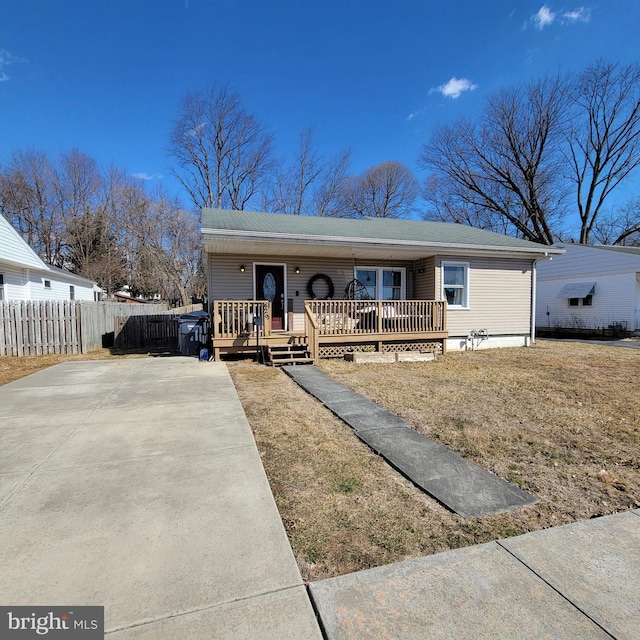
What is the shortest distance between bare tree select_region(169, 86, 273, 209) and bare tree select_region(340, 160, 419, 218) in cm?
762

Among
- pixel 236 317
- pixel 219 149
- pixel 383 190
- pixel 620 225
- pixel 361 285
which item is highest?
pixel 219 149

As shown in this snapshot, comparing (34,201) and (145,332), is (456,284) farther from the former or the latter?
(34,201)

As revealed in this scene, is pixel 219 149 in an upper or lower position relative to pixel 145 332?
upper

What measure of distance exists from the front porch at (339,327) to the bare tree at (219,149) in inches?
778

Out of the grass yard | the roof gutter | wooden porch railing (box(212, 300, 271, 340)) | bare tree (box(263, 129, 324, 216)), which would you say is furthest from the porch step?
bare tree (box(263, 129, 324, 216))

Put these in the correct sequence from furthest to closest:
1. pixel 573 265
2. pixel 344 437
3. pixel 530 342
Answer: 1. pixel 573 265
2. pixel 530 342
3. pixel 344 437

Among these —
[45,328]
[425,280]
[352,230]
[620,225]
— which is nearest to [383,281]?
[425,280]

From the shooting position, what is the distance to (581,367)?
7.93 metres

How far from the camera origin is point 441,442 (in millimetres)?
3600

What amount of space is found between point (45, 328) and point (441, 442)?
11.1m

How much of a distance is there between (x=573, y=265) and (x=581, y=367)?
40.3 feet

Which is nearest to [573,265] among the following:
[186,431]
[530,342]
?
[530,342]

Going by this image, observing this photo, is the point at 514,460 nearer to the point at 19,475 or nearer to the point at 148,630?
the point at 148,630
